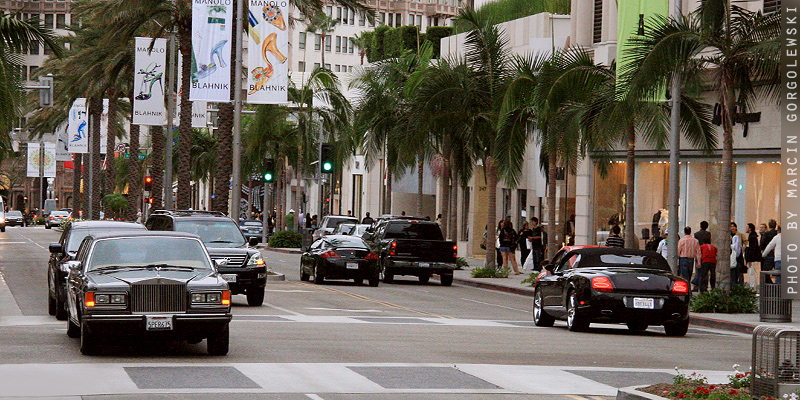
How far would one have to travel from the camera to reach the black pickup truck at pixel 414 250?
35000 millimetres

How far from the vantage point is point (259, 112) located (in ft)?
186

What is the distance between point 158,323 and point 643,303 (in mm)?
8727

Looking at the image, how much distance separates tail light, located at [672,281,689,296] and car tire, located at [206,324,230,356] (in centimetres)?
830

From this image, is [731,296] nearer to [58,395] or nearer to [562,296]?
[562,296]

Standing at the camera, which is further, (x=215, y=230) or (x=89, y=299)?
(x=215, y=230)

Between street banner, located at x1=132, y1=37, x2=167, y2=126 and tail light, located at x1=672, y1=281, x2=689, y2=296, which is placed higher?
street banner, located at x1=132, y1=37, x2=167, y2=126

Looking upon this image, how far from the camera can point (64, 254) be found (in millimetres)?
19750

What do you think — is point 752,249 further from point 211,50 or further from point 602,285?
point 211,50

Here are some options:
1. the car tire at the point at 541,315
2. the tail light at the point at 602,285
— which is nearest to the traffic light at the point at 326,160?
the car tire at the point at 541,315

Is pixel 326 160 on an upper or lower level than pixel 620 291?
upper

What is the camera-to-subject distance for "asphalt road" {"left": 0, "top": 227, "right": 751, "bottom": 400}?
12.0m

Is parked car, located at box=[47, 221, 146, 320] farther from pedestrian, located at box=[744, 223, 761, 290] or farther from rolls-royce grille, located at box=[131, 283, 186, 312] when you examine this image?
pedestrian, located at box=[744, 223, 761, 290]

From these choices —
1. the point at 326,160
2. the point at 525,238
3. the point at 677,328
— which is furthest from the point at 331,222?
the point at 677,328

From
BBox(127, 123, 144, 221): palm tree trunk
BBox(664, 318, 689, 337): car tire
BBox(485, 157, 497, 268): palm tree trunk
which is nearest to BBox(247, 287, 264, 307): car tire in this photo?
BBox(664, 318, 689, 337): car tire
